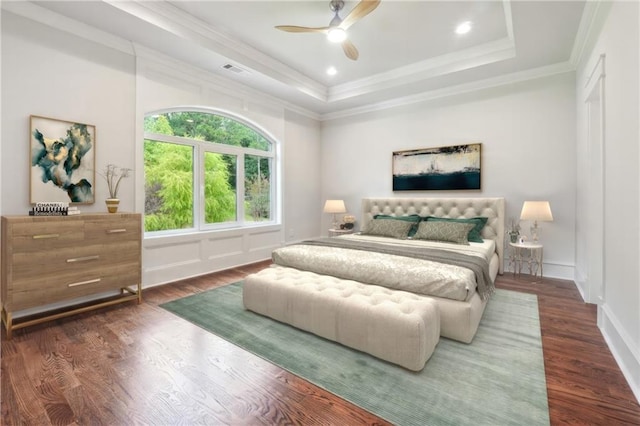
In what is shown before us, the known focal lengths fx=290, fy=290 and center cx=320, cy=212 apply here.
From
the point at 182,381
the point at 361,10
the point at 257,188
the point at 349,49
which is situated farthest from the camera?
the point at 257,188

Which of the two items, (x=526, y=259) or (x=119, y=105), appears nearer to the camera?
(x=119, y=105)

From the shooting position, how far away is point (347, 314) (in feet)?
7.24

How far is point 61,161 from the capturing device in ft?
9.87

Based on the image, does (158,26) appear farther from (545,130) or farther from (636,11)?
(545,130)

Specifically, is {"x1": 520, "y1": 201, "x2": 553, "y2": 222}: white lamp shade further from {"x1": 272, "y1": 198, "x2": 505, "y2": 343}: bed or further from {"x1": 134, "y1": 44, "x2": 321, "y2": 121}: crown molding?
{"x1": 134, "y1": 44, "x2": 321, "y2": 121}: crown molding

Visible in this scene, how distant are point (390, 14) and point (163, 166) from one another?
11.4 feet

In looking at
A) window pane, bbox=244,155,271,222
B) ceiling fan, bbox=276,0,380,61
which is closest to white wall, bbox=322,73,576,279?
window pane, bbox=244,155,271,222

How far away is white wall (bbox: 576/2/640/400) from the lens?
184cm

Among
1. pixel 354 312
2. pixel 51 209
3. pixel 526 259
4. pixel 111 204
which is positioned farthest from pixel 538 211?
pixel 51 209

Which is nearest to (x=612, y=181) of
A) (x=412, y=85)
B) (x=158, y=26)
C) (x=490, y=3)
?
(x=490, y=3)

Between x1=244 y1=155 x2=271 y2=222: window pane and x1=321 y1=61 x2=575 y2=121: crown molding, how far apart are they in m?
2.02

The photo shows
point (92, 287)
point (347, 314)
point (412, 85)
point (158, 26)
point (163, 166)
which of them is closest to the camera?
point (347, 314)

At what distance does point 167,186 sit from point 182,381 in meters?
2.96

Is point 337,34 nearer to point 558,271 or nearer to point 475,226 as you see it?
point 475,226
